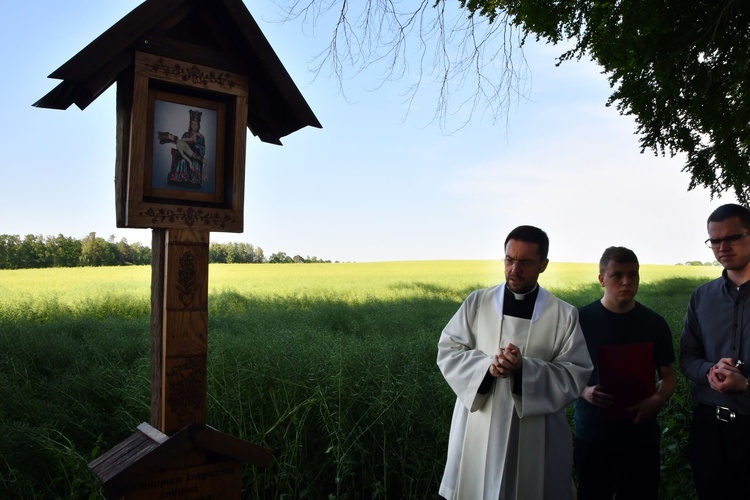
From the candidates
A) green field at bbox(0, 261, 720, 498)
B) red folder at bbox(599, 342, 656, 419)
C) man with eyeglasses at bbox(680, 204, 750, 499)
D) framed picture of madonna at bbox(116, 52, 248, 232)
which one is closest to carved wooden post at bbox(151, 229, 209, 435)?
framed picture of madonna at bbox(116, 52, 248, 232)

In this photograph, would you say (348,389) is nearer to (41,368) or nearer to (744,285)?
(744,285)

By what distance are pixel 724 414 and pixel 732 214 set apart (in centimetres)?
101

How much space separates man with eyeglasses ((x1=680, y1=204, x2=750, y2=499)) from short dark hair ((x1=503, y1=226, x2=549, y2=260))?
0.93 m

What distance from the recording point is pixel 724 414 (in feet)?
9.37

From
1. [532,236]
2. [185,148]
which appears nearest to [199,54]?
[185,148]

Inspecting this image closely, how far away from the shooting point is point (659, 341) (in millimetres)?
3086

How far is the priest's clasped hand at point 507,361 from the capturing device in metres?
2.54

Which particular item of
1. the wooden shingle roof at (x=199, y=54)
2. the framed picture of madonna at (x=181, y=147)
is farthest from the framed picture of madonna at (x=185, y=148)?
the wooden shingle roof at (x=199, y=54)

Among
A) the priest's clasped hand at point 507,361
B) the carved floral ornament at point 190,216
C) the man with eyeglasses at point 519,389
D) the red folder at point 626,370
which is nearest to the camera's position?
the priest's clasped hand at point 507,361

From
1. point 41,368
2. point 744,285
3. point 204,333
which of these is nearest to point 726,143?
point 744,285

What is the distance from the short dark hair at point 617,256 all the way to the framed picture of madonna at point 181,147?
1994 millimetres

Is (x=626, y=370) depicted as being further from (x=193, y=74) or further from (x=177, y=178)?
(x=193, y=74)

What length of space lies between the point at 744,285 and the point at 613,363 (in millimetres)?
755

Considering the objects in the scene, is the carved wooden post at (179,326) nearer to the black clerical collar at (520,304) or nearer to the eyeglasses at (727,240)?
the black clerical collar at (520,304)
